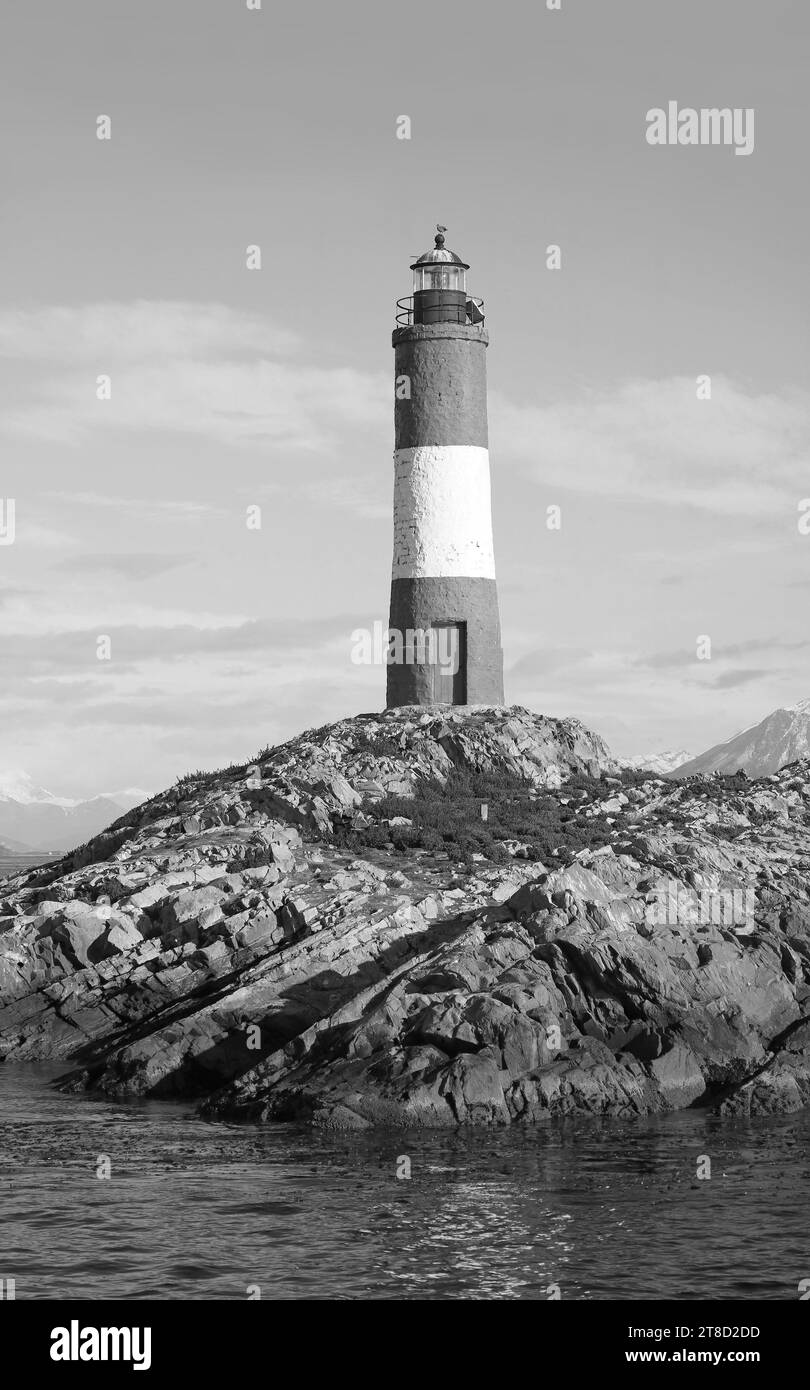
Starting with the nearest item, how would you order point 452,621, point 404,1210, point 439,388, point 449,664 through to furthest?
point 404,1210, point 452,621, point 439,388, point 449,664

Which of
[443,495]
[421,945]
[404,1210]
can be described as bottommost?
[404,1210]

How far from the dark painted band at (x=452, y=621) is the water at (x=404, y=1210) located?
25401 millimetres

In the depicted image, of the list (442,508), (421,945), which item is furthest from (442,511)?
(421,945)

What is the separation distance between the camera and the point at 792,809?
52344 millimetres

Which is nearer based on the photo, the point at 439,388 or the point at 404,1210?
the point at 404,1210

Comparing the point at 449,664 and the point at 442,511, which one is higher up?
the point at 442,511

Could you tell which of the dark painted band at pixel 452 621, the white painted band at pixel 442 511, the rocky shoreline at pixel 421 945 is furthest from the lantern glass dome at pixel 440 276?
the rocky shoreline at pixel 421 945

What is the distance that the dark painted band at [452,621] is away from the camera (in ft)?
181

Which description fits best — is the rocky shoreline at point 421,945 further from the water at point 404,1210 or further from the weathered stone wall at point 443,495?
the weathered stone wall at point 443,495

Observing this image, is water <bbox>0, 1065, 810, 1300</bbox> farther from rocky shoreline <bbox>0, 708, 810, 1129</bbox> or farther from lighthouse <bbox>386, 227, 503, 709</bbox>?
lighthouse <bbox>386, 227, 503, 709</bbox>

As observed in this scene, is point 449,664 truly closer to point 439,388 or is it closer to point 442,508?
point 442,508

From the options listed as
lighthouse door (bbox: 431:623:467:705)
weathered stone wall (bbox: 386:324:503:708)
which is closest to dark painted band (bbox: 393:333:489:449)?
weathered stone wall (bbox: 386:324:503:708)

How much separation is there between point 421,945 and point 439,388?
883 inches

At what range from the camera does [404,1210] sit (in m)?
25.8
